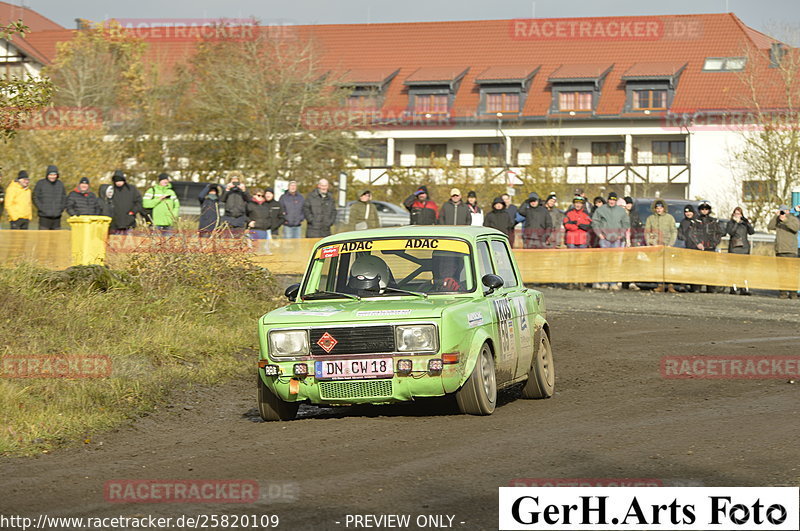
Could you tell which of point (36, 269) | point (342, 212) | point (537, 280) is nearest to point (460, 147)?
point (342, 212)

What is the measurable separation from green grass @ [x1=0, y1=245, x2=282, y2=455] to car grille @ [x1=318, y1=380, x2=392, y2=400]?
1.98m

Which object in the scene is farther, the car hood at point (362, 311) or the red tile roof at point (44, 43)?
the red tile roof at point (44, 43)

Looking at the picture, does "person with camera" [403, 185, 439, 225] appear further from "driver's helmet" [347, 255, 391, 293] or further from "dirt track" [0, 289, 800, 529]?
"driver's helmet" [347, 255, 391, 293]

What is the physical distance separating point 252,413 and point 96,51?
52.7 meters

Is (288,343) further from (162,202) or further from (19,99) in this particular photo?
(162,202)

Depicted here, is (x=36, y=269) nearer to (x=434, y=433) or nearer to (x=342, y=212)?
(x=434, y=433)

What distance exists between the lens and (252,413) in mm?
11484

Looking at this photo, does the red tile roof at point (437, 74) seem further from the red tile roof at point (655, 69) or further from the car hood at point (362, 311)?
the car hood at point (362, 311)

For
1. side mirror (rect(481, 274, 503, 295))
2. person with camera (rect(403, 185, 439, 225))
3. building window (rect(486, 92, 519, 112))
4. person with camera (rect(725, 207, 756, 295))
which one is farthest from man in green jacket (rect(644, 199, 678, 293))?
building window (rect(486, 92, 519, 112))

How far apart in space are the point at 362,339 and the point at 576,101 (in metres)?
58.0

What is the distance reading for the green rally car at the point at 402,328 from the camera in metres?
10.0
